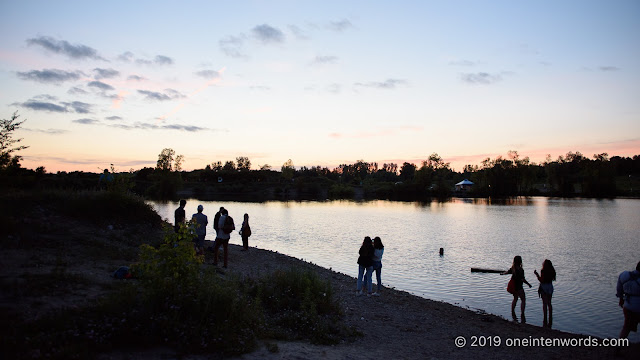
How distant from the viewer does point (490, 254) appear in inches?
1133

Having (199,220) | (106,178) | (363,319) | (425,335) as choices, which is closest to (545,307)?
(425,335)

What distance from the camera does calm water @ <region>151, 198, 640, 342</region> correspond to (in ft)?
52.1

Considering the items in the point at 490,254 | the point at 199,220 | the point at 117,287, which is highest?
the point at 199,220

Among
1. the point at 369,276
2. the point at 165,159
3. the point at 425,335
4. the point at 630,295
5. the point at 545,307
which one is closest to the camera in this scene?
the point at 630,295

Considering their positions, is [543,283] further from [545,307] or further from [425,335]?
[425,335]

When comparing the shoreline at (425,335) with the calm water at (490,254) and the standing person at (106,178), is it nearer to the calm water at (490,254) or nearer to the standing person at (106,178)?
the calm water at (490,254)

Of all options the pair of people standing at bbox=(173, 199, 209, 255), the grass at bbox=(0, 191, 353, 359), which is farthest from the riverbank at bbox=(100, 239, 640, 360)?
the pair of people standing at bbox=(173, 199, 209, 255)

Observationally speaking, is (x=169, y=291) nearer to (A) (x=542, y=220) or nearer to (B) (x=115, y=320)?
(B) (x=115, y=320)

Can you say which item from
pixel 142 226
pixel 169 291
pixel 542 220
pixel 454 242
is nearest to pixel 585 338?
pixel 169 291

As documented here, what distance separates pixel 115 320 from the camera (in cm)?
693

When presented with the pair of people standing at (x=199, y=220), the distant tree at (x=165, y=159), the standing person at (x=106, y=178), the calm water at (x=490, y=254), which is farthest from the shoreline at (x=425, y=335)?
the distant tree at (x=165, y=159)

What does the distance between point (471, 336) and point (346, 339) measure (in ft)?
12.6

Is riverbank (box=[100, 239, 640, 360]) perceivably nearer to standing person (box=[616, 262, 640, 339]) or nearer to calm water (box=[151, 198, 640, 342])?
standing person (box=[616, 262, 640, 339])

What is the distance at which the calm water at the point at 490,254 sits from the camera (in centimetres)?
1588
